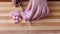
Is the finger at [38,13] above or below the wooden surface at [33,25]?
above

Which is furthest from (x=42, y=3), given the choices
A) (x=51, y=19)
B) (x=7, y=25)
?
(x=7, y=25)

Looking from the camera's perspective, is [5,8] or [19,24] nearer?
[19,24]

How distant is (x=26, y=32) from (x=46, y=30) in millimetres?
117

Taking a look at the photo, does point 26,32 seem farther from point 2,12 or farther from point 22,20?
point 2,12

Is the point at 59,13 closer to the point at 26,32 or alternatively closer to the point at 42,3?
the point at 42,3

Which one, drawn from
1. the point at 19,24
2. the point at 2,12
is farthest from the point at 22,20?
the point at 2,12

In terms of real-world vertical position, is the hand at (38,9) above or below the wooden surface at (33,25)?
above

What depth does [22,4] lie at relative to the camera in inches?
43.1

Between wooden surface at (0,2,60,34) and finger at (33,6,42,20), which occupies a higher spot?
finger at (33,6,42,20)

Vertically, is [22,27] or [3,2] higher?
[3,2]

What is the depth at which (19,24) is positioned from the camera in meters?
0.96

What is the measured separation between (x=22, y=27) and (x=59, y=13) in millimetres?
263

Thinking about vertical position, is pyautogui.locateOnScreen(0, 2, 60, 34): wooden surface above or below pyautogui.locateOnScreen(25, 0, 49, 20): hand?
below

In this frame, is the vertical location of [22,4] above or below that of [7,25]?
above
